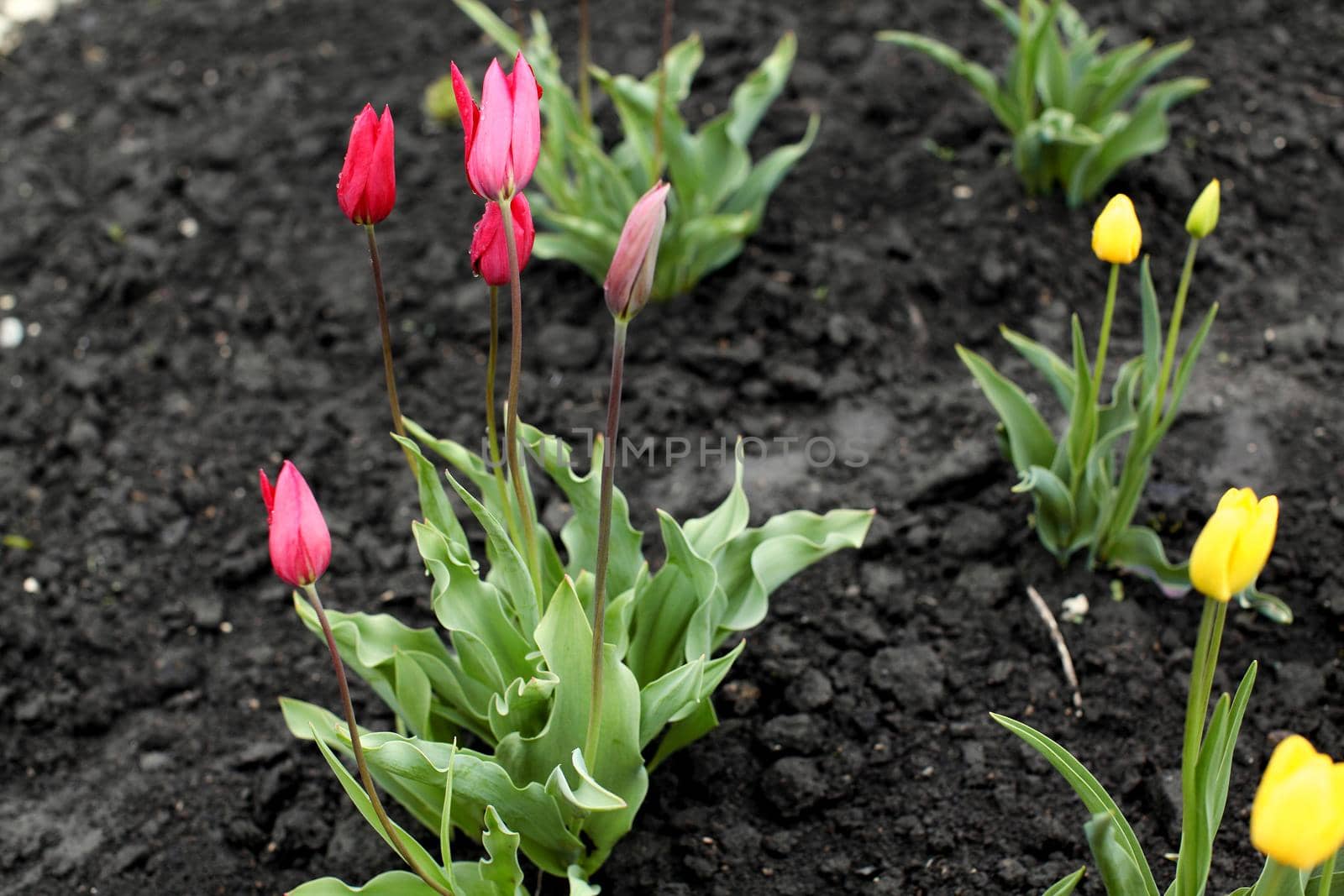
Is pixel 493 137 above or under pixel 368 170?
above

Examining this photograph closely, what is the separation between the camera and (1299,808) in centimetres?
119

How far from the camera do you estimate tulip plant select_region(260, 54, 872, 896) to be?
64.1 inches

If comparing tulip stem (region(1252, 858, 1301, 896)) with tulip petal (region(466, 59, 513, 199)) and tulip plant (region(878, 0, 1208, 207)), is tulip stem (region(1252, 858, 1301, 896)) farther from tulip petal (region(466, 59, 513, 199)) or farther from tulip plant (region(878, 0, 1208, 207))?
tulip plant (region(878, 0, 1208, 207))

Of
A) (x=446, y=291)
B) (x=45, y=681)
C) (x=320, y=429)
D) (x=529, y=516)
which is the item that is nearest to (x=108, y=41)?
(x=446, y=291)

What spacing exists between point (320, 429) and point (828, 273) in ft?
4.64

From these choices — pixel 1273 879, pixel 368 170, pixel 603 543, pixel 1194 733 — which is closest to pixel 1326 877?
pixel 1273 879

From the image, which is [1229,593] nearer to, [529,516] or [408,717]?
[529,516]

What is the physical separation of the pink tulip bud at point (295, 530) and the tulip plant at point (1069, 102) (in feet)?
7.85

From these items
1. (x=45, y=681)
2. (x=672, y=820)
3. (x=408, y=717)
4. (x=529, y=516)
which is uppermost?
(x=529, y=516)

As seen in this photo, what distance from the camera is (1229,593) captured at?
1357mm

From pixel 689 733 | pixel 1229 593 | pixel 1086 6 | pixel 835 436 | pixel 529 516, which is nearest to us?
pixel 1229 593

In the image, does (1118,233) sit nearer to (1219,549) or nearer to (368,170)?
(1219,549)

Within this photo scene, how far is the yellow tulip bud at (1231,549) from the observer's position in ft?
4.39

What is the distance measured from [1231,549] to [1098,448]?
3.75 feet
